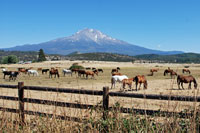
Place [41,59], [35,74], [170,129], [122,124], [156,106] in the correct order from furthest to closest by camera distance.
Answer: [41,59] < [35,74] < [156,106] < [122,124] < [170,129]

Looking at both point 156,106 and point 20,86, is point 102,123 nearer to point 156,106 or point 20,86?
point 20,86

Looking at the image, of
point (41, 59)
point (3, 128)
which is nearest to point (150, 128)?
point (3, 128)

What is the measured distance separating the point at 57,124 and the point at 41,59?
129160mm

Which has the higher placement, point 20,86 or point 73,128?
point 20,86

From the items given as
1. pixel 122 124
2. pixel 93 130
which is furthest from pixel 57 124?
pixel 122 124

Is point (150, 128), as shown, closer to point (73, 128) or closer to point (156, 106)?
point (73, 128)

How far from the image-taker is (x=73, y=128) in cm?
544

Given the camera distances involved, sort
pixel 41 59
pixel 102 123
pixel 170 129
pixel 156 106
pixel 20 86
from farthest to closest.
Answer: pixel 41 59 → pixel 156 106 → pixel 20 86 → pixel 102 123 → pixel 170 129

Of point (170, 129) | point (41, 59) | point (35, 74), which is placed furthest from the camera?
point (41, 59)

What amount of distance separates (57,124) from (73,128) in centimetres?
33

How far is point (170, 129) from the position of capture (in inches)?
192

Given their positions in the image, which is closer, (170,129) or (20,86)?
(170,129)

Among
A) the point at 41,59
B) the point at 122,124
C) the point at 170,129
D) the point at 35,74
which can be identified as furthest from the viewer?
→ the point at 41,59

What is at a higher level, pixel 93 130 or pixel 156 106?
pixel 93 130
